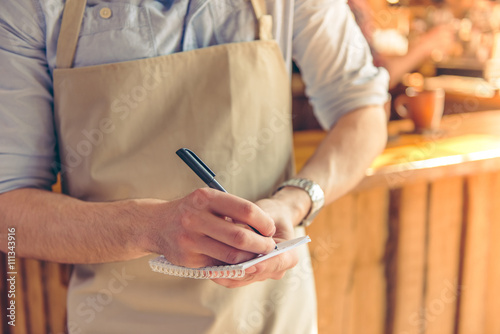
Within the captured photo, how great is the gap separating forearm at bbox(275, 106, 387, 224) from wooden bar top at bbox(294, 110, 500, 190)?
37cm

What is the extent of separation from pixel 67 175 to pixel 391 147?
1234 mm

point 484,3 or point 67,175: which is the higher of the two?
point 67,175

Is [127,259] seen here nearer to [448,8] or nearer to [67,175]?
[67,175]

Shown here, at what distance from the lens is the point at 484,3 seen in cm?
427

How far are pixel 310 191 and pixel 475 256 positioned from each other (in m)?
1.21

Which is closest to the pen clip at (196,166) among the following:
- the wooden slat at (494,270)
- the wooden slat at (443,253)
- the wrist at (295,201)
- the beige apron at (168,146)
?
the beige apron at (168,146)

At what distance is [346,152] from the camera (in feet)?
3.44

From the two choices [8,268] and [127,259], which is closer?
[127,259]

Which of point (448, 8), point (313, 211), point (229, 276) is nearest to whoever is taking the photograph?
point (229, 276)

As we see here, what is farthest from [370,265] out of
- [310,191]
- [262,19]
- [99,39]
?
[99,39]

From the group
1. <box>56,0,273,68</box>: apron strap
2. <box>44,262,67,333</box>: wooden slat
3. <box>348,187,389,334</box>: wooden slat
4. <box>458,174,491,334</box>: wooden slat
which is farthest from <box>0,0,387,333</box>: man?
<box>458,174,491,334</box>: wooden slat

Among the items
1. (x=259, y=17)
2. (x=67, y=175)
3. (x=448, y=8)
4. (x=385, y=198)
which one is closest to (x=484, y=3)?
(x=448, y=8)

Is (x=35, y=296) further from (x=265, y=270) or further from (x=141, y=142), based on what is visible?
(x=265, y=270)

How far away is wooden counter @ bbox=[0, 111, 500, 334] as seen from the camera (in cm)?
157
